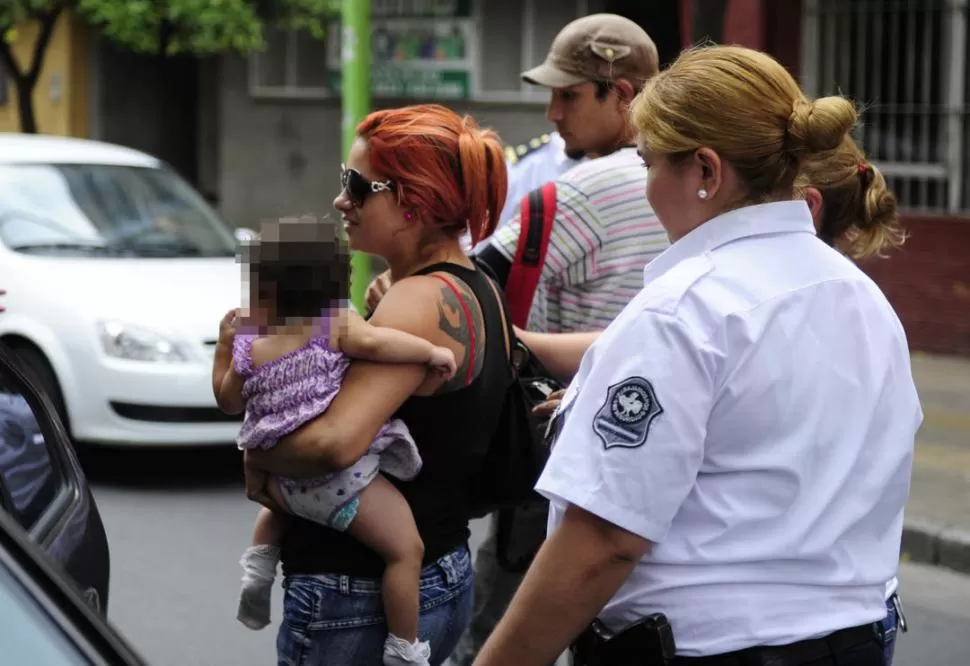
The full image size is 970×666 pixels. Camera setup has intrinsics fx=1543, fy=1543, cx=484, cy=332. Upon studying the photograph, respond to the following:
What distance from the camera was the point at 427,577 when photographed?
277 centimetres

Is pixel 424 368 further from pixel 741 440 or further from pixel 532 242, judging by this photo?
pixel 532 242

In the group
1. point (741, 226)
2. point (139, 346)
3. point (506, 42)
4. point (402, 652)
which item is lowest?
point (139, 346)

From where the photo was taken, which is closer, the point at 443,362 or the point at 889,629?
the point at 889,629

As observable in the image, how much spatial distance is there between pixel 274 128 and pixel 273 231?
17.1m

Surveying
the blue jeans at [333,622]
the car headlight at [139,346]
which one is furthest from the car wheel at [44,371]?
the blue jeans at [333,622]

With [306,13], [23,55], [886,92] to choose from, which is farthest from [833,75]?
[23,55]

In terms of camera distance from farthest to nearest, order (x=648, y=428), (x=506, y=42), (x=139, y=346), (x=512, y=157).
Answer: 1. (x=506, y=42)
2. (x=139, y=346)
3. (x=512, y=157)
4. (x=648, y=428)

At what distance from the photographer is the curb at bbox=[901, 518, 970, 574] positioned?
643 cm

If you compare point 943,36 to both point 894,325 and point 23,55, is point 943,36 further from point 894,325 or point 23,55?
point 23,55

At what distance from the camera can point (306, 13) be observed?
1603 centimetres

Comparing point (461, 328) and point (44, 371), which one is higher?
point (461, 328)

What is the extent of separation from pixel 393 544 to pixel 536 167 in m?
1.70

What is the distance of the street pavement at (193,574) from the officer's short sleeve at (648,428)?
3.24 meters

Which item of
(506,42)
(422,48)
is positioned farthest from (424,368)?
(422,48)
